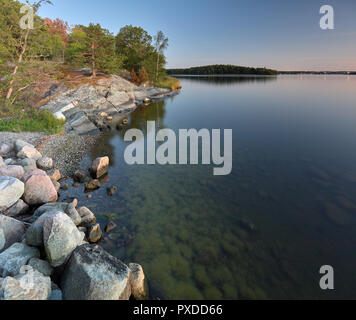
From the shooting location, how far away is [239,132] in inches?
971

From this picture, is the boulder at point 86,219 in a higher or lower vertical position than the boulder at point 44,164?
lower

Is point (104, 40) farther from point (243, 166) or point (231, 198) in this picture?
point (231, 198)

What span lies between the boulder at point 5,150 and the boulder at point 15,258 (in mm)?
10105

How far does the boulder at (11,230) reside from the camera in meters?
6.91

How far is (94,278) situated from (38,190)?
20.7 feet

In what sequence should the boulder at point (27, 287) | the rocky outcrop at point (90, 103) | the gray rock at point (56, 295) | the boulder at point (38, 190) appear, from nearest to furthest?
1. the boulder at point (27, 287)
2. the gray rock at point (56, 295)
3. the boulder at point (38, 190)
4. the rocky outcrop at point (90, 103)

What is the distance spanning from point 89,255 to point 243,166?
485 inches

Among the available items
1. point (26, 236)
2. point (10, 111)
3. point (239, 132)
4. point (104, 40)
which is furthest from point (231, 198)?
point (104, 40)

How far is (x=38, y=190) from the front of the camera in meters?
9.71

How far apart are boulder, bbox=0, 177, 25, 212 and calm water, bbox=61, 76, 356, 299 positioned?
3.01 metres

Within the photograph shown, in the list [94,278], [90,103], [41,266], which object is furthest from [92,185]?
[90,103]

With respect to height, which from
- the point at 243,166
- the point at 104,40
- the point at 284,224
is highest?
the point at 104,40

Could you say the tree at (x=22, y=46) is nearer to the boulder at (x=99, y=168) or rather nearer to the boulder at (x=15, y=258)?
the boulder at (x=99, y=168)

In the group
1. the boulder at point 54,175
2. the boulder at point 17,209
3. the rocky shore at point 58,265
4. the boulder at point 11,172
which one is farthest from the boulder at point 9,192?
the boulder at point 54,175
